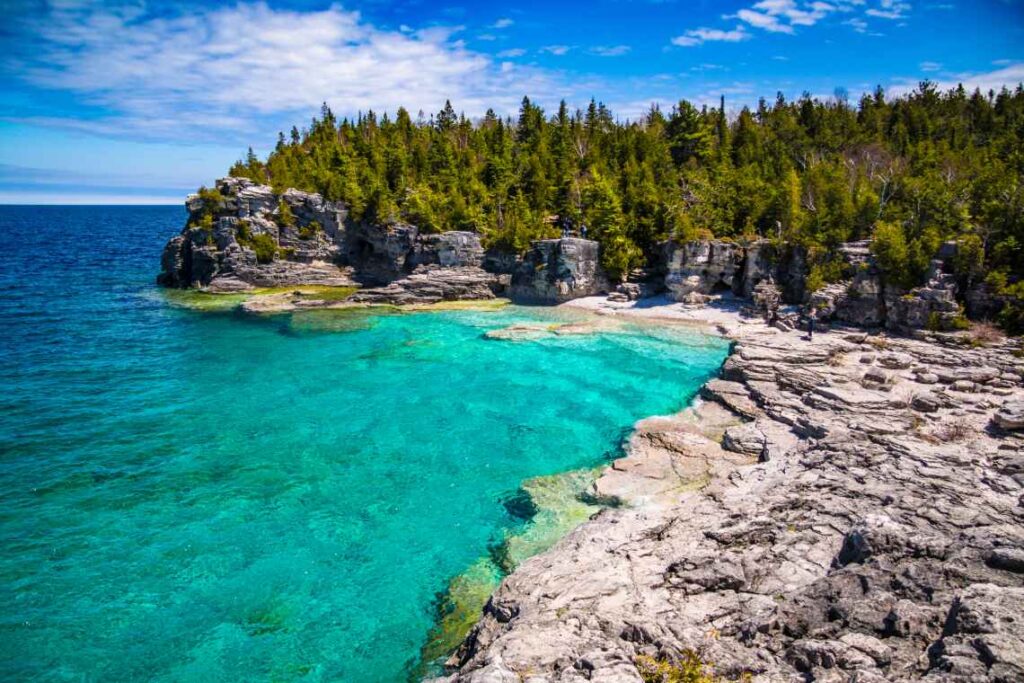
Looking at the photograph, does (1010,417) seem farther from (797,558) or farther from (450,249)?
(450,249)

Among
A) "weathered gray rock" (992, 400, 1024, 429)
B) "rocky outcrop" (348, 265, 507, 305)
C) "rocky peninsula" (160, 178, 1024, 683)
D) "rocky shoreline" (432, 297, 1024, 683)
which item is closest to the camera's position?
"rocky shoreline" (432, 297, 1024, 683)

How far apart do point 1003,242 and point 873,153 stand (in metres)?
43.8

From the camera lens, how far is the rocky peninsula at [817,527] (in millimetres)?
9398

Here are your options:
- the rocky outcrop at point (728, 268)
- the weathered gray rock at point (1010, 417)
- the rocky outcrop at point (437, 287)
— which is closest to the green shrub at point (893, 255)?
the rocky outcrop at point (728, 268)

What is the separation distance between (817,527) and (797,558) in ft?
Answer: 5.32

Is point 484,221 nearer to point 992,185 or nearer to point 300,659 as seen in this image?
point 992,185

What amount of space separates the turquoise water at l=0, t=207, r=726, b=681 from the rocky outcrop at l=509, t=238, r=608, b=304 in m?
13.2

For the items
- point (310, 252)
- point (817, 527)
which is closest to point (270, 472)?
point (817, 527)

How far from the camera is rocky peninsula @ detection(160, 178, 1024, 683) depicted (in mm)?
9398

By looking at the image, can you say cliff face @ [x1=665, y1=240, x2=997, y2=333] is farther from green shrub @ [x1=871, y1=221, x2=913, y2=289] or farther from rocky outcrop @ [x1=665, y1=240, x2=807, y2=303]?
green shrub @ [x1=871, y1=221, x2=913, y2=289]

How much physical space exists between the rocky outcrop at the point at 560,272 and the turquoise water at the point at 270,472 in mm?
13214

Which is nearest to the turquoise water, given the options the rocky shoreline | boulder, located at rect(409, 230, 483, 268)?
the rocky shoreline

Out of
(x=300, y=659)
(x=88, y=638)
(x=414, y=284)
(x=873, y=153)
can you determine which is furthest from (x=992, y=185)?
(x=88, y=638)

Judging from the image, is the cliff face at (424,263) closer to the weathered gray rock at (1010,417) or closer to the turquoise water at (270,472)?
the turquoise water at (270,472)
